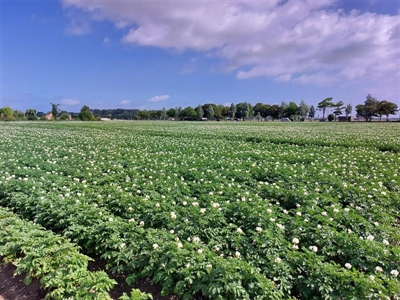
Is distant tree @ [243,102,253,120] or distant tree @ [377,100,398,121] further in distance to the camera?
distant tree @ [243,102,253,120]

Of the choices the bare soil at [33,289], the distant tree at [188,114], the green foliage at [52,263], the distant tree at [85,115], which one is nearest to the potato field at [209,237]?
the green foliage at [52,263]

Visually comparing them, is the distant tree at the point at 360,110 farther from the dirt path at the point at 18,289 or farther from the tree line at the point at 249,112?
the dirt path at the point at 18,289

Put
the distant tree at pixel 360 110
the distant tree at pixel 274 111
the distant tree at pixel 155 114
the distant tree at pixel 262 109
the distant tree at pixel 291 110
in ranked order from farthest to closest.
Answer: the distant tree at pixel 155 114, the distant tree at pixel 262 109, the distant tree at pixel 274 111, the distant tree at pixel 291 110, the distant tree at pixel 360 110

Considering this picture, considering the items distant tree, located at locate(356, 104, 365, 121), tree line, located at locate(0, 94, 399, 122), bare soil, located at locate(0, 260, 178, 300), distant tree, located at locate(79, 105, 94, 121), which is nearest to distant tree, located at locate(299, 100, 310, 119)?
tree line, located at locate(0, 94, 399, 122)

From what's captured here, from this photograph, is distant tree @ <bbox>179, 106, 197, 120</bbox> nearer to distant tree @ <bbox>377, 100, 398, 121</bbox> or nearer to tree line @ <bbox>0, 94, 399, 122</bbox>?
tree line @ <bbox>0, 94, 399, 122</bbox>

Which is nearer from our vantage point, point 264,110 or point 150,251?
point 150,251

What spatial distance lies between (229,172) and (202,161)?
7.66 feet

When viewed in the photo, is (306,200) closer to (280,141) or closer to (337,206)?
(337,206)

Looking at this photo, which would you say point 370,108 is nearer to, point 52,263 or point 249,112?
point 249,112

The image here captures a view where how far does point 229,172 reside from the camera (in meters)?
9.34

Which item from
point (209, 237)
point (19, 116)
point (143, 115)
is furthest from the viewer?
point (143, 115)

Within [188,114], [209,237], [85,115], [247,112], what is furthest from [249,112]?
[209,237]

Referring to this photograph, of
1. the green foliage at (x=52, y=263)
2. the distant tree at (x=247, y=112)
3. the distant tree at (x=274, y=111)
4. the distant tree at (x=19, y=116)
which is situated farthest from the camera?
the distant tree at (x=274, y=111)

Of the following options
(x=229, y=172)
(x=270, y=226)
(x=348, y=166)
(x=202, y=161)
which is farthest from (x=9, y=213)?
(x=348, y=166)
